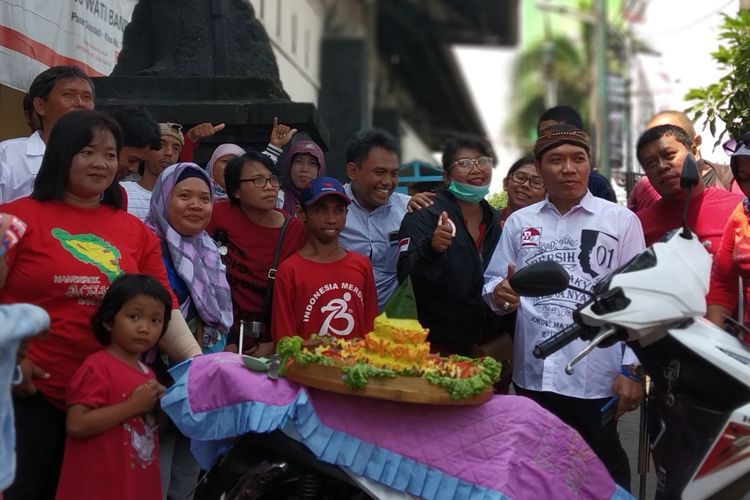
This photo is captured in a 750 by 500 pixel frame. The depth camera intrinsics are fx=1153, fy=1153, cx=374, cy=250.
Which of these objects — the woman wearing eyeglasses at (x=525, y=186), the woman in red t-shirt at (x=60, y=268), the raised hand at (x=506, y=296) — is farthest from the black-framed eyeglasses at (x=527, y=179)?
the woman in red t-shirt at (x=60, y=268)

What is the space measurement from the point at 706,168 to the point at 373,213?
1844 millimetres

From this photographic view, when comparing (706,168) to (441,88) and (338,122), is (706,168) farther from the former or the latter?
(441,88)

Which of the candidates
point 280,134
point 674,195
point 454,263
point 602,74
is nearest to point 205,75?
point 280,134

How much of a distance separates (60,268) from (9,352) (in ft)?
2.23

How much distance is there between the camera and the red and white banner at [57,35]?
6906 millimetres

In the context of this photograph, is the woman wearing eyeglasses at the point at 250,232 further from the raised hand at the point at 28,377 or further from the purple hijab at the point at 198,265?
the raised hand at the point at 28,377

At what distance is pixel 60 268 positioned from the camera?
410cm

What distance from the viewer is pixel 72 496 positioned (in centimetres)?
407

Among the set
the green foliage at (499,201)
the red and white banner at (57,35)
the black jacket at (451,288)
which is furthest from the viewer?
the green foliage at (499,201)

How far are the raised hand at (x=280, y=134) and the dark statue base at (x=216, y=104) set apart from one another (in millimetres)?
120

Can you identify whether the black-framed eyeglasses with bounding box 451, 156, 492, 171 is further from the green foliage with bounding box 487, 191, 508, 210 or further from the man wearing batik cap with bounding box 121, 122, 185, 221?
the green foliage with bounding box 487, 191, 508, 210

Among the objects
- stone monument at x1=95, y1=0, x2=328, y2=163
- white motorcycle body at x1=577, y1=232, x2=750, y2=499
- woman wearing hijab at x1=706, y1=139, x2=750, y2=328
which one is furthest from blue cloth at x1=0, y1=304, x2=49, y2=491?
stone monument at x1=95, y1=0, x2=328, y2=163

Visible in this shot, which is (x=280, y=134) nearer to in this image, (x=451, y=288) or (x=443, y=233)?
(x=451, y=288)

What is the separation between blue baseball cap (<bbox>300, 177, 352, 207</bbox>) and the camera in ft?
17.0
